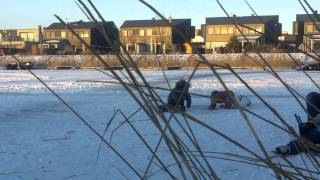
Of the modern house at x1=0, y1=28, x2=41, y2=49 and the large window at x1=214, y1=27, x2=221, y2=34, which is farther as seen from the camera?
the large window at x1=214, y1=27, x2=221, y2=34

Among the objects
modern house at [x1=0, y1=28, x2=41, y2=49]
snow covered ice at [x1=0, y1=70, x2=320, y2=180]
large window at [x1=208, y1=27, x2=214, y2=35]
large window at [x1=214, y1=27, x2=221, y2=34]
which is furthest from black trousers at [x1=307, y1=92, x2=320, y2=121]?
large window at [x1=214, y1=27, x2=221, y2=34]

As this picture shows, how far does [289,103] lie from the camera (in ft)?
54.9

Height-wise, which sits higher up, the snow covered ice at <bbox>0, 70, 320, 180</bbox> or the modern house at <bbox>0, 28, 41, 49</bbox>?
the modern house at <bbox>0, 28, 41, 49</bbox>

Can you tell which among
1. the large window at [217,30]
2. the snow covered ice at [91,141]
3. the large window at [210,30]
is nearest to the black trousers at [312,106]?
the snow covered ice at [91,141]

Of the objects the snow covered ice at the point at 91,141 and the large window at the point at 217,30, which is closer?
the snow covered ice at the point at 91,141

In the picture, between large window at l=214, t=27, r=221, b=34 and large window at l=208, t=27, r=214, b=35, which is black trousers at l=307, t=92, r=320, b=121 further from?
large window at l=214, t=27, r=221, b=34

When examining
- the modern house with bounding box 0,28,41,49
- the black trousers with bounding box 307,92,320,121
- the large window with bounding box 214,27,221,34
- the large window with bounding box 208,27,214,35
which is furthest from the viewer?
the large window with bounding box 214,27,221,34

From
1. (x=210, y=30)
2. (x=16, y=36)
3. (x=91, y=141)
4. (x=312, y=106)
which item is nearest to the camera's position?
(x=312, y=106)

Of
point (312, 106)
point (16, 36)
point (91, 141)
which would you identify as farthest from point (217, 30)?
point (312, 106)

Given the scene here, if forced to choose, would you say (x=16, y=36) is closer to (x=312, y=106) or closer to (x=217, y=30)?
(x=312, y=106)

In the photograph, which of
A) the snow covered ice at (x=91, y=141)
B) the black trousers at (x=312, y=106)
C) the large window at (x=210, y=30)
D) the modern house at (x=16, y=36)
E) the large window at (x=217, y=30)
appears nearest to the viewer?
the black trousers at (x=312, y=106)

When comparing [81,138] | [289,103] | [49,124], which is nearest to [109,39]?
[81,138]

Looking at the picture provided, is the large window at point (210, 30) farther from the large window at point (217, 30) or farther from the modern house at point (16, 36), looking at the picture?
the modern house at point (16, 36)

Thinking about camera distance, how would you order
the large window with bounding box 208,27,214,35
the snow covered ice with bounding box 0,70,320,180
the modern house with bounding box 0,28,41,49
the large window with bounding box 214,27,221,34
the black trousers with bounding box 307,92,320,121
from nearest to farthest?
the black trousers with bounding box 307,92,320,121, the modern house with bounding box 0,28,41,49, the snow covered ice with bounding box 0,70,320,180, the large window with bounding box 208,27,214,35, the large window with bounding box 214,27,221,34
